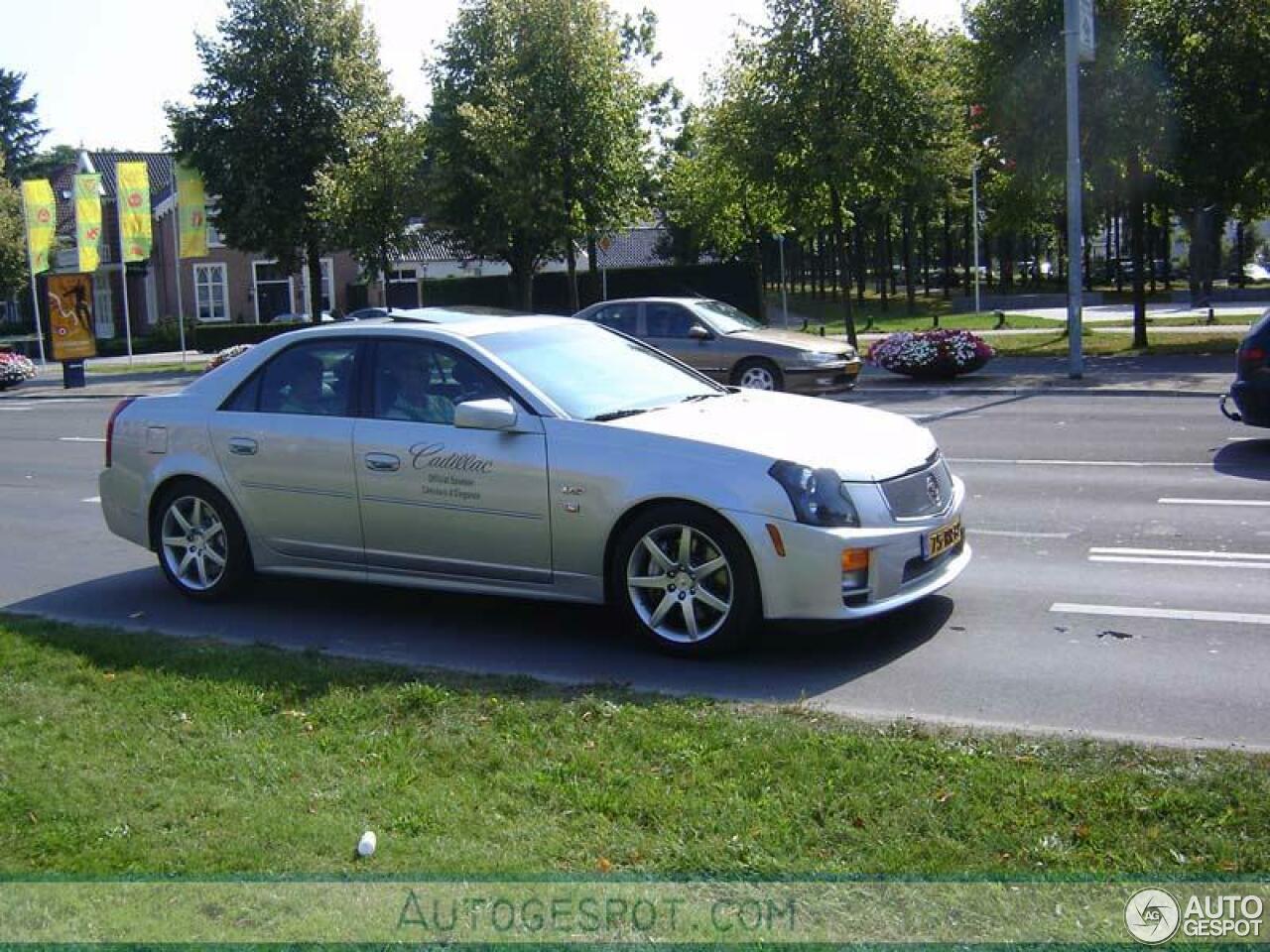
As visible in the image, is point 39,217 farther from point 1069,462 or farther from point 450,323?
point 450,323

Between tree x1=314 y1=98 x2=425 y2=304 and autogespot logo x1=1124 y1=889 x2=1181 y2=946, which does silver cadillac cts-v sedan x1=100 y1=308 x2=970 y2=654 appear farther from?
tree x1=314 y1=98 x2=425 y2=304

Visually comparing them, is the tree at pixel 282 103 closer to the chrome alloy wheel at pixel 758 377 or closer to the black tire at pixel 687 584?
the chrome alloy wheel at pixel 758 377

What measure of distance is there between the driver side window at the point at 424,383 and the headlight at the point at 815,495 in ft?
5.47

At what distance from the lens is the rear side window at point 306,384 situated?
25.2 feet

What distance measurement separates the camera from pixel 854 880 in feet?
12.8

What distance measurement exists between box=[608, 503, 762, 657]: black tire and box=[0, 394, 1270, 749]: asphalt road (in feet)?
0.45

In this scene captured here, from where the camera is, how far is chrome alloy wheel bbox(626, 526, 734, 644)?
6.49 meters

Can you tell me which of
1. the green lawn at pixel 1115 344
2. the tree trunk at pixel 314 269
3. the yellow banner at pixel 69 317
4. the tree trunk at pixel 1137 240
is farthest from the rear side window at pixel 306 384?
the tree trunk at pixel 314 269

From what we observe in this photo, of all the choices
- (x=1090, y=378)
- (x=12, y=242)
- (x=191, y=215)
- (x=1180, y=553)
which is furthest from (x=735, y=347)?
(x=12, y=242)

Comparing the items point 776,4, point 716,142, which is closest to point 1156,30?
point 776,4

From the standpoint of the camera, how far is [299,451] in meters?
7.68

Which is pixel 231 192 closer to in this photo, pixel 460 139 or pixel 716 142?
pixel 460 139

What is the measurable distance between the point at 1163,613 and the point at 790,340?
12.9 meters

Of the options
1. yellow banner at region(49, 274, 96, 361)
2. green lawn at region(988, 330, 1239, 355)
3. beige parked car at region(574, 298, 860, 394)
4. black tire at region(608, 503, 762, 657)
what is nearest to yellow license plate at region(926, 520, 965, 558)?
black tire at region(608, 503, 762, 657)
